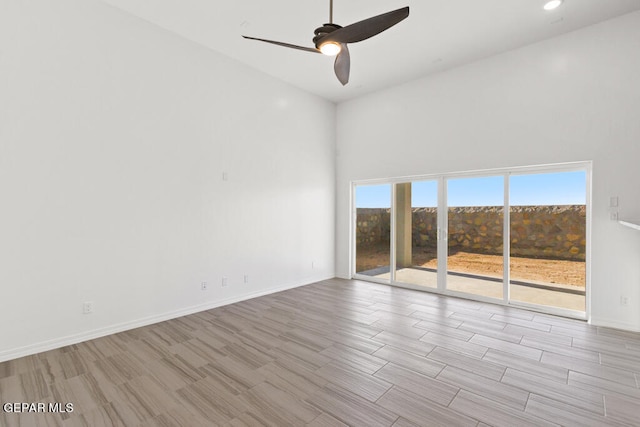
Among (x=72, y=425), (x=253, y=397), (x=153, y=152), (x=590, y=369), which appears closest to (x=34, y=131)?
(x=153, y=152)

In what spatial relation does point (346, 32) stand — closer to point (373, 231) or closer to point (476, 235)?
point (476, 235)

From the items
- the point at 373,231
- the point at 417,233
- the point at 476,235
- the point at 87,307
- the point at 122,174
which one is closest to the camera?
the point at 87,307

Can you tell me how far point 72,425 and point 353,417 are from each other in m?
1.88

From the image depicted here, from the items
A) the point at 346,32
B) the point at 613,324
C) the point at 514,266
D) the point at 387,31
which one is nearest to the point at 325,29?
the point at 346,32

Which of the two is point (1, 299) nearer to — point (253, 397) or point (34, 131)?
point (34, 131)

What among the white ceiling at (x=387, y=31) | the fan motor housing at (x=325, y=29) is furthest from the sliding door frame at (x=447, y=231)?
the fan motor housing at (x=325, y=29)

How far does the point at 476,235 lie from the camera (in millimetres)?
4707

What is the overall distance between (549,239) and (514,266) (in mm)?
603

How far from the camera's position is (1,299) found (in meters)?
2.73

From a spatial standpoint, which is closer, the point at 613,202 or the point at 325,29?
the point at 325,29

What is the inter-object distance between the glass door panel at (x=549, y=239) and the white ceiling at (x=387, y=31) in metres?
1.94

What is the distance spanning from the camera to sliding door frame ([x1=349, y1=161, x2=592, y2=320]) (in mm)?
3834

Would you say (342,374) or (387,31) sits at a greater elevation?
(387,31)

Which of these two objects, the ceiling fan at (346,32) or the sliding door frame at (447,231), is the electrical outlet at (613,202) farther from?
the ceiling fan at (346,32)
